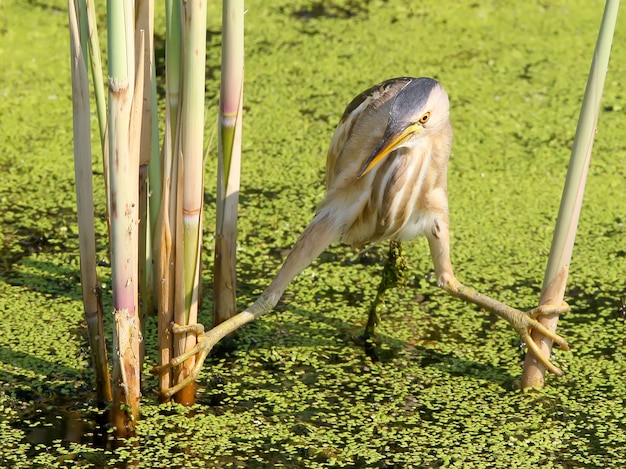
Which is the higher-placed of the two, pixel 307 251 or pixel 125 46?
pixel 125 46

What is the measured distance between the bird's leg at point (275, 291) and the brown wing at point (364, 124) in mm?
141

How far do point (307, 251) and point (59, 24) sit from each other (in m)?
2.21

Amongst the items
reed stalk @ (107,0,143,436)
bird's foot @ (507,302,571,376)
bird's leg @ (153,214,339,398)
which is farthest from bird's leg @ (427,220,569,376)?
reed stalk @ (107,0,143,436)

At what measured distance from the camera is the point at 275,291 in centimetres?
244

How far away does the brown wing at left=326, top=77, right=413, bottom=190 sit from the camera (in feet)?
7.83

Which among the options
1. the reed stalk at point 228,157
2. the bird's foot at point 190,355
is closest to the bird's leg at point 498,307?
the reed stalk at point 228,157

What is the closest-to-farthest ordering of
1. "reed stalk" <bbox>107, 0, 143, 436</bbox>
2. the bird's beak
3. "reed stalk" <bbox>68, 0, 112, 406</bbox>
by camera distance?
"reed stalk" <bbox>107, 0, 143, 436</bbox>, "reed stalk" <bbox>68, 0, 112, 406</bbox>, the bird's beak

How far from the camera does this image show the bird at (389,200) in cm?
226

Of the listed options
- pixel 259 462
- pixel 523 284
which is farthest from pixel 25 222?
pixel 523 284

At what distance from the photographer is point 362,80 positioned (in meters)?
3.92

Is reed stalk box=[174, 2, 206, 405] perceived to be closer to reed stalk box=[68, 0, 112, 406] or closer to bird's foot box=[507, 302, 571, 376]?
reed stalk box=[68, 0, 112, 406]

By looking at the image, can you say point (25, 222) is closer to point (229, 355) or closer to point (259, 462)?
point (229, 355)

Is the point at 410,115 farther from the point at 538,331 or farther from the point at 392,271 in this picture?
the point at 538,331

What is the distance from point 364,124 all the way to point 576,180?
0.53m
